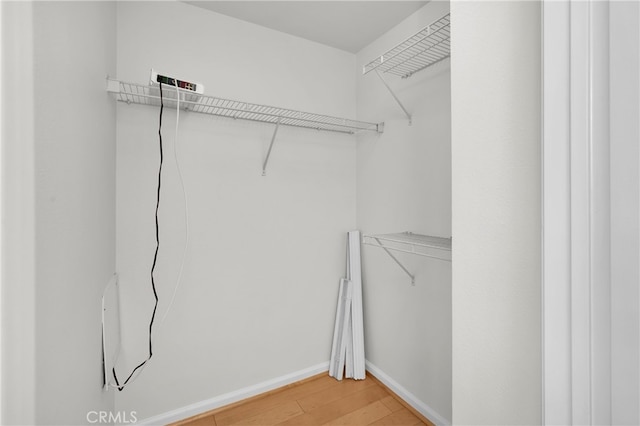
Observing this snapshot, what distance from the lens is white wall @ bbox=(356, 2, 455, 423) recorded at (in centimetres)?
156

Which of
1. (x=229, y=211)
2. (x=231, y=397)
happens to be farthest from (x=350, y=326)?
(x=229, y=211)

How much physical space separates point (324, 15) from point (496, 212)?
1.62 meters

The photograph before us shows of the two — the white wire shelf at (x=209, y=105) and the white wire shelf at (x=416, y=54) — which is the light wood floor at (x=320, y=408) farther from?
the white wire shelf at (x=416, y=54)

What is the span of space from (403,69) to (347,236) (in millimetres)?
1128

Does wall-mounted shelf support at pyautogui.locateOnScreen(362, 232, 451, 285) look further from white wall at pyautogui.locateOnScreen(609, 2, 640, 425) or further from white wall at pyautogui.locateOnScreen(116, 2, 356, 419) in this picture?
white wall at pyautogui.locateOnScreen(609, 2, 640, 425)

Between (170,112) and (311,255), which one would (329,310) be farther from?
(170,112)

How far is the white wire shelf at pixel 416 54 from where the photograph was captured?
4.48ft

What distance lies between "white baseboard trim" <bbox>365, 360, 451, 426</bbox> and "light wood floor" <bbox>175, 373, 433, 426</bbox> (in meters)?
0.03

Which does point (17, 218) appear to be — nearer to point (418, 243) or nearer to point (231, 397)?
point (418, 243)

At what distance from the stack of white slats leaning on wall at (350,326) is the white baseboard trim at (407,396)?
3.4 inches

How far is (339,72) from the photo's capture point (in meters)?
2.11

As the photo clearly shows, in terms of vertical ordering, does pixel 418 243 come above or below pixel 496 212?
below

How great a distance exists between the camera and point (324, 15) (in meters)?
1.73

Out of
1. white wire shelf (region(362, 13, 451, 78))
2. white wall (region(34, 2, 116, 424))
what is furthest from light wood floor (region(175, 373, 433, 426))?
white wire shelf (region(362, 13, 451, 78))
